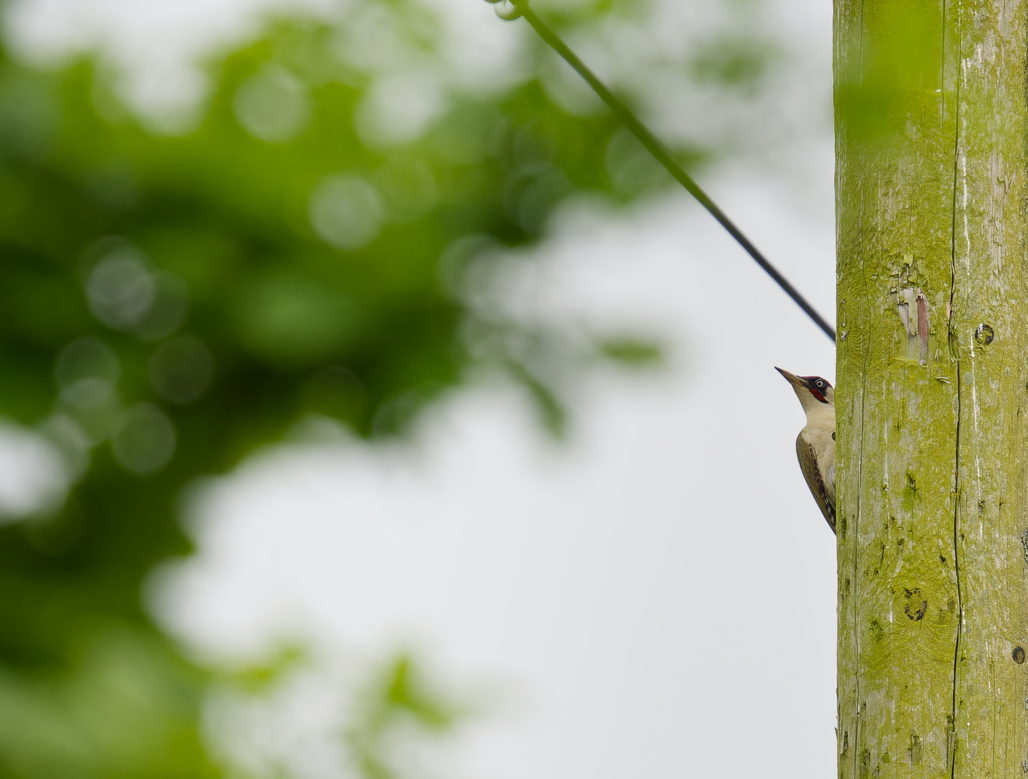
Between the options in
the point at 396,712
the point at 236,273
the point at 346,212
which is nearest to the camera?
the point at 396,712

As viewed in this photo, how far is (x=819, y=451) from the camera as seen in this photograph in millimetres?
2434

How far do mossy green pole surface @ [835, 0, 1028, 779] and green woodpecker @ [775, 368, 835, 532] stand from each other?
3.16 feet

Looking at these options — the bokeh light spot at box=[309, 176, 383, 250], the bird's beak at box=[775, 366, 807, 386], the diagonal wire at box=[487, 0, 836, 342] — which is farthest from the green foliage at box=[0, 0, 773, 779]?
the diagonal wire at box=[487, 0, 836, 342]

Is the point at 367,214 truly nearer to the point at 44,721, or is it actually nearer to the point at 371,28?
the point at 371,28

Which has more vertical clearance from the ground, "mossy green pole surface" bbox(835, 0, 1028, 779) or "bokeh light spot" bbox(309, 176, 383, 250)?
"bokeh light spot" bbox(309, 176, 383, 250)

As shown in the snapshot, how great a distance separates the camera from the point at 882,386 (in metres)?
1.42

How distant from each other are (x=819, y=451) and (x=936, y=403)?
1.08 metres

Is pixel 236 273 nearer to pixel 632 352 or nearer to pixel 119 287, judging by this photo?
pixel 119 287

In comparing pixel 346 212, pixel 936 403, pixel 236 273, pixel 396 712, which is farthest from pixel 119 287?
pixel 936 403

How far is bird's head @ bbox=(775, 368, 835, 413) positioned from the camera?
256 centimetres

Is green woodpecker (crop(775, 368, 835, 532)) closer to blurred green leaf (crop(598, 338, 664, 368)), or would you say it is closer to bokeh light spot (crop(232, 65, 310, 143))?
blurred green leaf (crop(598, 338, 664, 368))

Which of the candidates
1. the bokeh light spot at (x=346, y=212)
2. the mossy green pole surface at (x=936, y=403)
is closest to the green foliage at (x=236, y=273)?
the bokeh light spot at (x=346, y=212)

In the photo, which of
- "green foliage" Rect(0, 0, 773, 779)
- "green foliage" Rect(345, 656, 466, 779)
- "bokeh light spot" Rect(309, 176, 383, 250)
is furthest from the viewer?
"bokeh light spot" Rect(309, 176, 383, 250)

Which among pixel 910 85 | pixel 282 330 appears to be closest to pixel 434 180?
pixel 282 330
